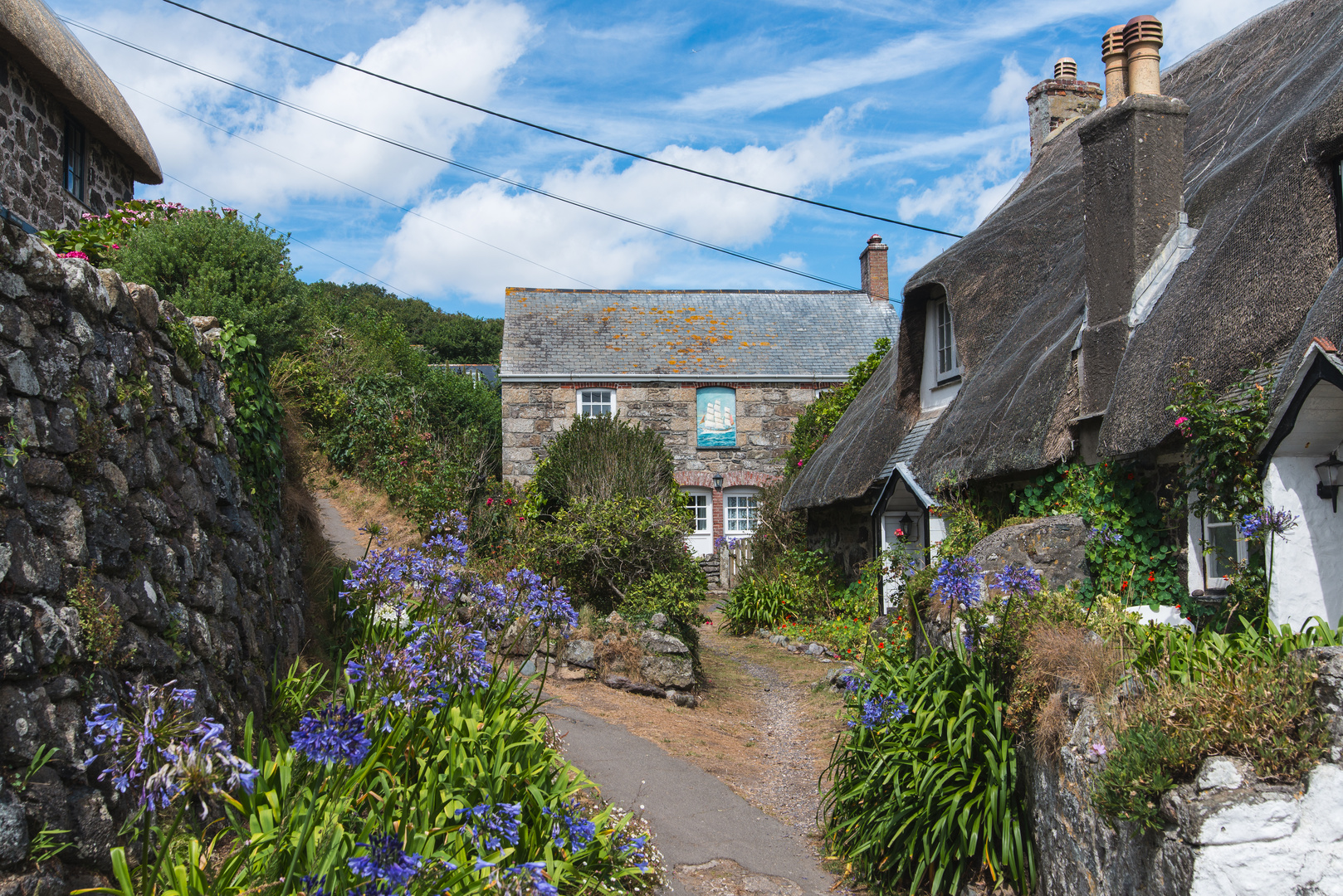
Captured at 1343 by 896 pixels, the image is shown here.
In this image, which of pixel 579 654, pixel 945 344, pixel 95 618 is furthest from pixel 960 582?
pixel 945 344

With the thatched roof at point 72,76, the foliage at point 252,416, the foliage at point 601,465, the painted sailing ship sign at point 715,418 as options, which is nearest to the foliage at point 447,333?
the painted sailing ship sign at point 715,418

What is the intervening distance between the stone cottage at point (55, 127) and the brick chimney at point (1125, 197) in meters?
9.58

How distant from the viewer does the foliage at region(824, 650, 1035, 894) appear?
4566 mm

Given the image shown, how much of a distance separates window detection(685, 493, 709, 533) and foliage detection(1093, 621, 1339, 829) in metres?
15.9

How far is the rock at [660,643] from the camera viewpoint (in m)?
8.97

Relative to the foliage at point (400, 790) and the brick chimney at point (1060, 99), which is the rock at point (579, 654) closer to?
the foliage at point (400, 790)

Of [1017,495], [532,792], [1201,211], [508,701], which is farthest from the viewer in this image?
[1017,495]

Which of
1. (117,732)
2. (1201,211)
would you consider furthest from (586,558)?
(117,732)

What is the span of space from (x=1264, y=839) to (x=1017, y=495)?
5.28 m

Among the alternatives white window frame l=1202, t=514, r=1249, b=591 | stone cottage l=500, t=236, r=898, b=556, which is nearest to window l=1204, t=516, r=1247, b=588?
white window frame l=1202, t=514, r=1249, b=591

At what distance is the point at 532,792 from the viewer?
4188 mm

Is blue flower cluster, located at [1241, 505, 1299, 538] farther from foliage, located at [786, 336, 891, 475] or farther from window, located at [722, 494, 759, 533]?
window, located at [722, 494, 759, 533]

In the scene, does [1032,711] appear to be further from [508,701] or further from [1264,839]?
[508,701]

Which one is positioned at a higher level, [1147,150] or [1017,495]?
[1147,150]
